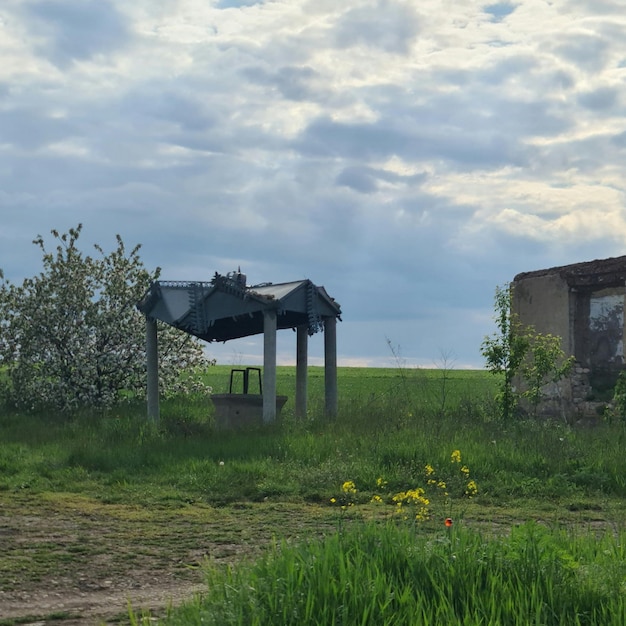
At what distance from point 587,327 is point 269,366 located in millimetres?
8130

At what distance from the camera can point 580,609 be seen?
503 cm

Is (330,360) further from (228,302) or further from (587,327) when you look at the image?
(587,327)

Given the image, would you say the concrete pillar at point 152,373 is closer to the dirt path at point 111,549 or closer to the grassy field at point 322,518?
the grassy field at point 322,518

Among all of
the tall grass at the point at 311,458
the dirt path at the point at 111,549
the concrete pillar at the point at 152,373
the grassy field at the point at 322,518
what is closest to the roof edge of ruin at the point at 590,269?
the grassy field at the point at 322,518

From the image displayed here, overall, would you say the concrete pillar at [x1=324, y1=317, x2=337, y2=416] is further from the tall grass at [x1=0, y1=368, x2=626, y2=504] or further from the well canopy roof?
the tall grass at [x1=0, y1=368, x2=626, y2=504]

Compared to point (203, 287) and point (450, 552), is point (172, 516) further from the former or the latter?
point (203, 287)

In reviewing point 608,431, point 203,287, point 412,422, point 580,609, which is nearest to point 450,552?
point 580,609

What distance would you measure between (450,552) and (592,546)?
1375 millimetres

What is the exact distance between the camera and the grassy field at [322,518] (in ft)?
16.1

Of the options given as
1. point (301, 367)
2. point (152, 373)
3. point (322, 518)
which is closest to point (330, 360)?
point (301, 367)

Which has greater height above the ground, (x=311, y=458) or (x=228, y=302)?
(x=228, y=302)

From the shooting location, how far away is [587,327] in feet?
62.9

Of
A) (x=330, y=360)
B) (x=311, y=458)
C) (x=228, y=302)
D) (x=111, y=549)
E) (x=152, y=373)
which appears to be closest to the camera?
(x=111, y=549)

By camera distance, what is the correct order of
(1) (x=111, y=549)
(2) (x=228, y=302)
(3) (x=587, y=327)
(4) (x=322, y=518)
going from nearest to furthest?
(1) (x=111, y=549), (4) (x=322, y=518), (2) (x=228, y=302), (3) (x=587, y=327)
